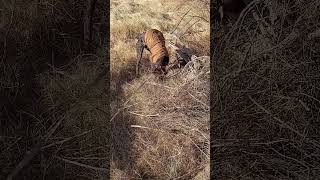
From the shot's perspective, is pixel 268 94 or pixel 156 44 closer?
pixel 268 94

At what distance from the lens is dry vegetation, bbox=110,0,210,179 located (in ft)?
15.0

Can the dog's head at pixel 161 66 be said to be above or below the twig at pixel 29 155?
above

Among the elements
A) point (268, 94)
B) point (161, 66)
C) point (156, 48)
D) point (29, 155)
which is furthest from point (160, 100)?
point (29, 155)

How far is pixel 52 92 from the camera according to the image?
4797 millimetres

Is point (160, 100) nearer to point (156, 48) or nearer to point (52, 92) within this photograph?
point (156, 48)

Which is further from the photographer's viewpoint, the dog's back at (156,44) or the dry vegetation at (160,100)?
the dog's back at (156,44)

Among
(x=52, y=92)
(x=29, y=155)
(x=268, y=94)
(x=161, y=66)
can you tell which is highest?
(x=161, y=66)

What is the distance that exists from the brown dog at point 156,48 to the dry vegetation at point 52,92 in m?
0.33

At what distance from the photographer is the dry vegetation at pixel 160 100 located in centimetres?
456

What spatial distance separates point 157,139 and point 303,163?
107 cm

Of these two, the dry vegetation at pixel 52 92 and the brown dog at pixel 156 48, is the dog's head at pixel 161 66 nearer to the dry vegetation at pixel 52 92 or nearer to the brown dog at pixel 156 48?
the brown dog at pixel 156 48

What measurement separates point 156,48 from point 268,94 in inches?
35.9

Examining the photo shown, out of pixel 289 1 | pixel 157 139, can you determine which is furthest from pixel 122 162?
pixel 289 1

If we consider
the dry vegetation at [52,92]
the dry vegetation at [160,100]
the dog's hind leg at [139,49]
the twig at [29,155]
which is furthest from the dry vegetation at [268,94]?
the twig at [29,155]
